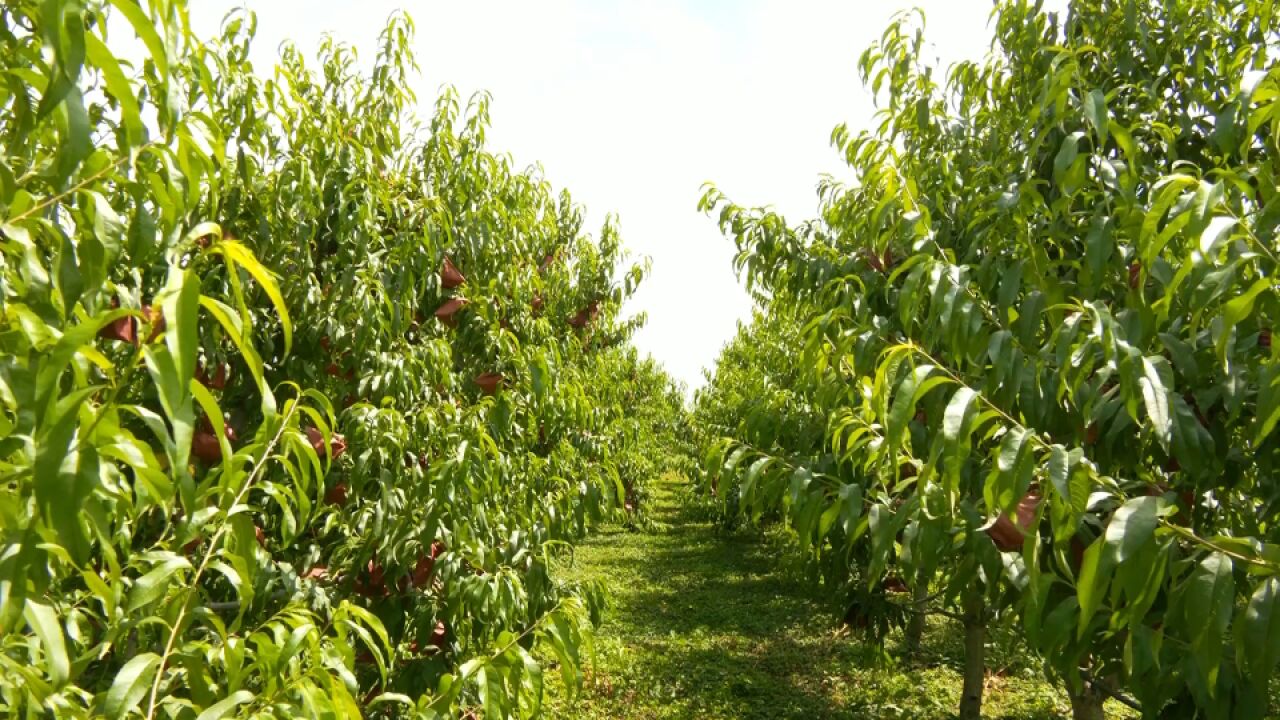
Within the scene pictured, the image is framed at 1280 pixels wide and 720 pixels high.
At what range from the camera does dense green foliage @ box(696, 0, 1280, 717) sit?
1.28 m

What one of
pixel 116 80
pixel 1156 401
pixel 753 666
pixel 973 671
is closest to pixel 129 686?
pixel 116 80

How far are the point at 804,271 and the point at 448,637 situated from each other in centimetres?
223

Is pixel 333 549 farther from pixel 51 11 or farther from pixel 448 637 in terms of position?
pixel 51 11

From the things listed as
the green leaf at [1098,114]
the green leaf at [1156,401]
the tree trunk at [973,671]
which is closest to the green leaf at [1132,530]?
the green leaf at [1156,401]

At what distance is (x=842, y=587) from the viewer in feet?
18.7

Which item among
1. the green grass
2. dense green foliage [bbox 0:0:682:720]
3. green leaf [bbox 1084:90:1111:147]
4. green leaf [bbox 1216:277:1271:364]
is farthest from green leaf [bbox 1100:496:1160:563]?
the green grass

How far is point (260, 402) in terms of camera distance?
9.91 ft

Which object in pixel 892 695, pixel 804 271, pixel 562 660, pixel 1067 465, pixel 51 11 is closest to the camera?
pixel 51 11

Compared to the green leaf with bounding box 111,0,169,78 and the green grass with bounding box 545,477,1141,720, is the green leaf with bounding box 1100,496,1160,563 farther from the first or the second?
the green grass with bounding box 545,477,1141,720

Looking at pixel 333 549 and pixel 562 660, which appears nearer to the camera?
pixel 562 660

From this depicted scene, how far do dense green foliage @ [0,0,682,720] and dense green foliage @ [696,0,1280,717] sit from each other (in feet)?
3.14

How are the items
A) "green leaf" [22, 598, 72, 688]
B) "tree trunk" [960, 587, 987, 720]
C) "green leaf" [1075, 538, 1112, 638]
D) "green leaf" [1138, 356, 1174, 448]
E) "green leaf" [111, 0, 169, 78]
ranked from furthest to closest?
1. "tree trunk" [960, 587, 987, 720]
2. "green leaf" [1138, 356, 1174, 448]
3. "green leaf" [1075, 538, 1112, 638]
4. "green leaf" [22, 598, 72, 688]
5. "green leaf" [111, 0, 169, 78]

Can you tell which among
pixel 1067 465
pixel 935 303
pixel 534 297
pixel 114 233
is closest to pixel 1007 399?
pixel 935 303

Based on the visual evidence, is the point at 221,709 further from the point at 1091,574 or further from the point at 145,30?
the point at 1091,574
